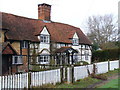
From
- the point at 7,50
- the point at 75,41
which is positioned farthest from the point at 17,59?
the point at 75,41

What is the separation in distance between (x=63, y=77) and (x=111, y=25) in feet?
136

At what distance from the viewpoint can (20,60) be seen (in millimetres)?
22688

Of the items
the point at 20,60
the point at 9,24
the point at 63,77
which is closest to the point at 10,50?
the point at 20,60

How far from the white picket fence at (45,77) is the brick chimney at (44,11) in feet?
65.3

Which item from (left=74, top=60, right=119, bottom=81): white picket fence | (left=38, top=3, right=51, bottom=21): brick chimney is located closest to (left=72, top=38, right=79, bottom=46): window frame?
(left=38, top=3, right=51, bottom=21): brick chimney

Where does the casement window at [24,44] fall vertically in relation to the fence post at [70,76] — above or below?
above

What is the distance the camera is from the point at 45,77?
1138 centimetres

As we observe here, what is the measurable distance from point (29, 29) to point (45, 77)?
16.0 m

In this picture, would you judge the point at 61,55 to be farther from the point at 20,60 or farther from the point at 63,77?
the point at 63,77

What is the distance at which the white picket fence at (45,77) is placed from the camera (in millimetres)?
10572

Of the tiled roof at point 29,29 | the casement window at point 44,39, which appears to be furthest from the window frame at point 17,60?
the casement window at point 44,39

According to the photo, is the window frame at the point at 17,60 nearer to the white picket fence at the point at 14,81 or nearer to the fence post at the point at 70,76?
the fence post at the point at 70,76

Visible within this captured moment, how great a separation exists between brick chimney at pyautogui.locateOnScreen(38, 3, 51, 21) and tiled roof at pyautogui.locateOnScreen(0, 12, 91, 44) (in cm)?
126

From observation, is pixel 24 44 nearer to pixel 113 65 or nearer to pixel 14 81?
pixel 113 65
